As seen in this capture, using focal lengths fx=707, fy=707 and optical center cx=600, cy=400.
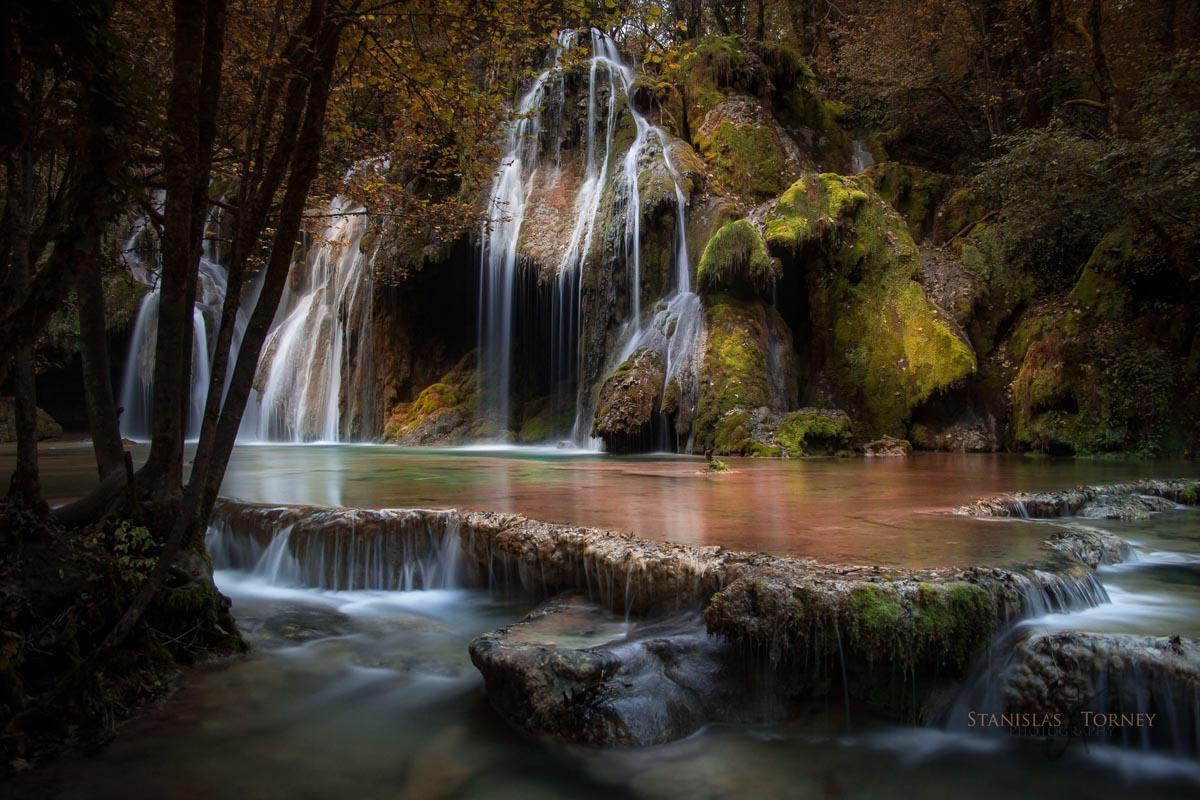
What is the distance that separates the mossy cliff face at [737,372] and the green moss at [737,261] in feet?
1.53

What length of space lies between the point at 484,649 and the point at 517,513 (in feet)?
7.31

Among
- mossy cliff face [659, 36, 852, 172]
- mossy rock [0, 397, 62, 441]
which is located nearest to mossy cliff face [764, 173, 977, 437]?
mossy cliff face [659, 36, 852, 172]

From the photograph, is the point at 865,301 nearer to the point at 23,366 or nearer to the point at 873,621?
the point at 873,621

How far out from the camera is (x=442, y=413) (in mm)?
21078

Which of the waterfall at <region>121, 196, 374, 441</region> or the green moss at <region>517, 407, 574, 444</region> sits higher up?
the waterfall at <region>121, 196, 374, 441</region>

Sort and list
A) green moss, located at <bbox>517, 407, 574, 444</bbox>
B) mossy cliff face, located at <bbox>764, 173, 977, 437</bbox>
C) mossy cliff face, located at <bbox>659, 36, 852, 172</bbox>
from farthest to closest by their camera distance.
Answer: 1. mossy cliff face, located at <bbox>659, 36, 852, 172</bbox>
2. green moss, located at <bbox>517, 407, 574, 444</bbox>
3. mossy cliff face, located at <bbox>764, 173, 977, 437</bbox>

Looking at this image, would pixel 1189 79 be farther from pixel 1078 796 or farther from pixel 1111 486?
pixel 1078 796

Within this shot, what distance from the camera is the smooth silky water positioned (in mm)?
3316

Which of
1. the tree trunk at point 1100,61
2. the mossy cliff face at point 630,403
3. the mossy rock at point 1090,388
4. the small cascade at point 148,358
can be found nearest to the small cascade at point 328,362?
the small cascade at point 148,358

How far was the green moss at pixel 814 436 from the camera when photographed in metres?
13.5

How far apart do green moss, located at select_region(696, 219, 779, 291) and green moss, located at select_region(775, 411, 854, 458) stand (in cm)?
318

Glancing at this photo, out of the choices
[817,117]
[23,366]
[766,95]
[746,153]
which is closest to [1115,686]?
[23,366]

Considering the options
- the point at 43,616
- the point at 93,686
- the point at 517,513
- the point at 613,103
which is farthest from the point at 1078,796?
the point at 613,103

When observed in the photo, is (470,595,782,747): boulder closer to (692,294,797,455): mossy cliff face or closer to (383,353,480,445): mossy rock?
(692,294,797,455): mossy cliff face
